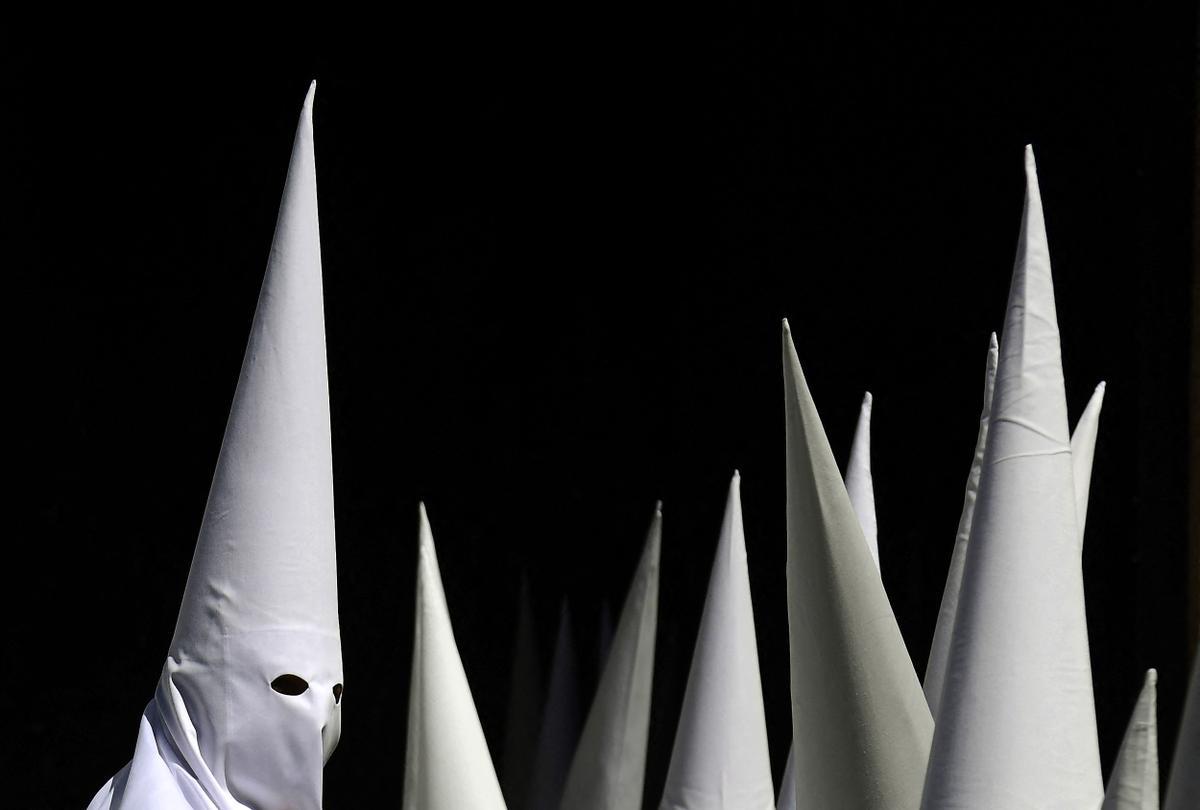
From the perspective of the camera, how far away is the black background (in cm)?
207

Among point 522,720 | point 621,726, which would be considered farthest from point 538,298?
point 621,726

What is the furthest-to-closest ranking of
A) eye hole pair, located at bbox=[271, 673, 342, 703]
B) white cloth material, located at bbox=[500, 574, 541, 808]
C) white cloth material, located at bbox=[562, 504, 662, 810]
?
1. white cloth material, located at bbox=[500, 574, 541, 808]
2. white cloth material, located at bbox=[562, 504, 662, 810]
3. eye hole pair, located at bbox=[271, 673, 342, 703]

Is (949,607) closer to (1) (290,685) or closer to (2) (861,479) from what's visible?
(2) (861,479)

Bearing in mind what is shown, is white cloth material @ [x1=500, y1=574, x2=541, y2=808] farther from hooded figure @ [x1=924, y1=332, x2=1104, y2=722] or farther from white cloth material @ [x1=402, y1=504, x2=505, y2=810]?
hooded figure @ [x1=924, y1=332, x2=1104, y2=722]

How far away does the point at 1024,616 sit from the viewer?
0.87 meters

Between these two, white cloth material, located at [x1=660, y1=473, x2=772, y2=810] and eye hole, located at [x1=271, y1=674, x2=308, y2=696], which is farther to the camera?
white cloth material, located at [x1=660, y1=473, x2=772, y2=810]

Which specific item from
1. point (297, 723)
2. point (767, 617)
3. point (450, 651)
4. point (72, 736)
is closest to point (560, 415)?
point (767, 617)

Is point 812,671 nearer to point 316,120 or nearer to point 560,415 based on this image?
point 560,415

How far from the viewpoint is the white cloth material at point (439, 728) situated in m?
1.27

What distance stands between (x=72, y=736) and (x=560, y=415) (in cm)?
110

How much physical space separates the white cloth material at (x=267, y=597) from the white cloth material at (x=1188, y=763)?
0.64 m

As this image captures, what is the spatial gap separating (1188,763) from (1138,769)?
3.3 inches

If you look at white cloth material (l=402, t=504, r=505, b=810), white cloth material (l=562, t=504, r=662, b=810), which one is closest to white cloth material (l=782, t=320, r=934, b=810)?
white cloth material (l=402, t=504, r=505, b=810)

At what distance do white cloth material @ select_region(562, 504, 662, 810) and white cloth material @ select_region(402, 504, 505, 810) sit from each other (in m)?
0.39
